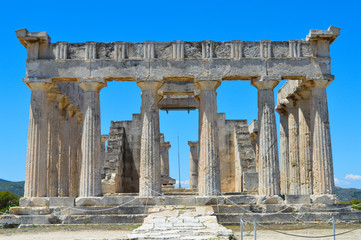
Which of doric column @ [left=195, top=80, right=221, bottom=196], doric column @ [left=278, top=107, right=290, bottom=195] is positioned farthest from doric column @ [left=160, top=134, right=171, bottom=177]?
doric column @ [left=195, top=80, right=221, bottom=196]

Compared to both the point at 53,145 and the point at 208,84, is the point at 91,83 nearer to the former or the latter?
the point at 53,145

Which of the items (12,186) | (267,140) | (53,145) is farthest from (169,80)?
(12,186)

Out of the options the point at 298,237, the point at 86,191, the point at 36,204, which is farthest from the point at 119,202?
the point at 298,237

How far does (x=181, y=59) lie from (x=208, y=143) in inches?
185

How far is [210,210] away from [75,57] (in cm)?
1104

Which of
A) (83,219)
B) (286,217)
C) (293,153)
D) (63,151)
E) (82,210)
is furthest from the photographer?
(293,153)

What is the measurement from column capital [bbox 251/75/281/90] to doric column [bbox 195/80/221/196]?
2078 mm

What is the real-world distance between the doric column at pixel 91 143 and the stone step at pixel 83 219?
5.40 ft

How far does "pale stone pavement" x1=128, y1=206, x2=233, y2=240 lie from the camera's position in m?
16.2

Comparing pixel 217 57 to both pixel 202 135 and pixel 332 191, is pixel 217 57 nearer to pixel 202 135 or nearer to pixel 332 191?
pixel 202 135

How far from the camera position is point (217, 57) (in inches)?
1033

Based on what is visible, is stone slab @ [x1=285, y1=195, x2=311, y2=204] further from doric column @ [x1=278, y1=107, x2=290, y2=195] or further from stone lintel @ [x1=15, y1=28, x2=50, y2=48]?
stone lintel @ [x1=15, y1=28, x2=50, y2=48]

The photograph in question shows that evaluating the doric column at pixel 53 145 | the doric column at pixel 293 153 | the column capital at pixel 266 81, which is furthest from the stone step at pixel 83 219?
the doric column at pixel 293 153

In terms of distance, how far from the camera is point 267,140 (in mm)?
25703
